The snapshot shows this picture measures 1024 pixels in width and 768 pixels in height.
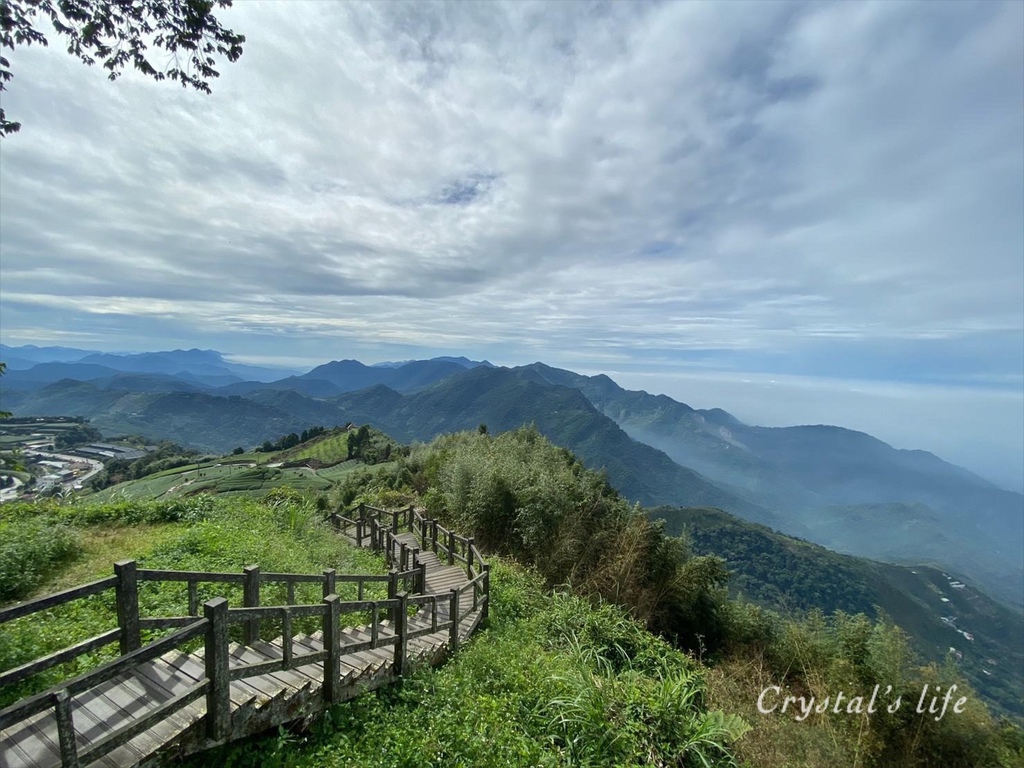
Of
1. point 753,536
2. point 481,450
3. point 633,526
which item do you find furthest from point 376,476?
point 753,536

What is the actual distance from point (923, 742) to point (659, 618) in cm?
726

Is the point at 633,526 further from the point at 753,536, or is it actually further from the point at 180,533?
the point at 753,536

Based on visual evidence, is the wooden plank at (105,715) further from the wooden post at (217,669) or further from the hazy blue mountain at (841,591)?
the hazy blue mountain at (841,591)

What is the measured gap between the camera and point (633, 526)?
1752 centimetres

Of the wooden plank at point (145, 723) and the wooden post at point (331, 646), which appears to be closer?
the wooden plank at point (145, 723)

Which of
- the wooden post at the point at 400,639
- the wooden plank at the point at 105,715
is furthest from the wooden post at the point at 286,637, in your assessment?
the wooden post at the point at 400,639

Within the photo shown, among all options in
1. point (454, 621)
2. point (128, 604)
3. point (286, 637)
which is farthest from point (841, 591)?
point (128, 604)

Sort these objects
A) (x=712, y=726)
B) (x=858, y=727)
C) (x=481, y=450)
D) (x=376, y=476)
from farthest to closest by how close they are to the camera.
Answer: (x=376, y=476)
(x=481, y=450)
(x=858, y=727)
(x=712, y=726)

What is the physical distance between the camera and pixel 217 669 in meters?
4.25

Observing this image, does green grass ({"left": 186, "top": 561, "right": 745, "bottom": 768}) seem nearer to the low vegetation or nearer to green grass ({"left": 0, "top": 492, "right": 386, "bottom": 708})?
the low vegetation

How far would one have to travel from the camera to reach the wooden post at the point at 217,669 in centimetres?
421

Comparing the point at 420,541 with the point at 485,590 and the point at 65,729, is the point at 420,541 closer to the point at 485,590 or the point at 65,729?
the point at 485,590

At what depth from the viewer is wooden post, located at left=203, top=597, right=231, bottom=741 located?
421 centimetres

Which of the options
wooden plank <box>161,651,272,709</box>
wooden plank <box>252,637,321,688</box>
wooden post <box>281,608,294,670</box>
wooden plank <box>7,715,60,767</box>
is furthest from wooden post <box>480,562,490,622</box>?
wooden plank <box>7,715,60,767</box>
